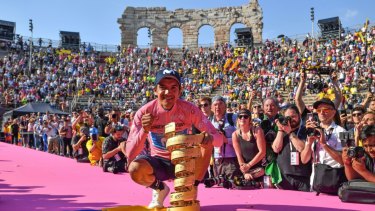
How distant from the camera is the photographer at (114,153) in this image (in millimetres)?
8398

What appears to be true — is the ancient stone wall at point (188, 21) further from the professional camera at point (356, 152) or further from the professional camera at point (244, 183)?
the professional camera at point (356, 152)

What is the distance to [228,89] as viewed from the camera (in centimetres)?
2920

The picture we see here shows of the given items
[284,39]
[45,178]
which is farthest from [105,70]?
[45,178]

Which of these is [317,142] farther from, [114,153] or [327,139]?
[114,153]

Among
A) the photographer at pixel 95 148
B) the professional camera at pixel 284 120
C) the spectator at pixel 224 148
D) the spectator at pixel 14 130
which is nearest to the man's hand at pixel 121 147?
the photographer at pixel 95 148

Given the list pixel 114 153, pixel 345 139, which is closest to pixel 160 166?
pixel 345 139

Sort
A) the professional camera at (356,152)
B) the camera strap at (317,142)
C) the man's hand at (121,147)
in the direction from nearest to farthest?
1. the professional camera at (356,152)
2. the camera strap at (317,142)
3. the man's hand at (121,147)

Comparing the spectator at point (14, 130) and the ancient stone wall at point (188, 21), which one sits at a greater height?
the ancient stone wall at point (188, 21)

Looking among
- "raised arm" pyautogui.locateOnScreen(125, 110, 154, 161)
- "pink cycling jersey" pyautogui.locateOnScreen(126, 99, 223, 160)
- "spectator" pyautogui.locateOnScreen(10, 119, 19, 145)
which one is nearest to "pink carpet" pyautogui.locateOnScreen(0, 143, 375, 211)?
"pink cycling jersey" pyautogui.locateOnScreen(126, 99, 223, 160)

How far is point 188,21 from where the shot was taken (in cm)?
4247

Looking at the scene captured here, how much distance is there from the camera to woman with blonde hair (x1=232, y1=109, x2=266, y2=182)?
612 cm

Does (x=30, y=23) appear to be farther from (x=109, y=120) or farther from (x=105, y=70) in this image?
(x=109, y=120)

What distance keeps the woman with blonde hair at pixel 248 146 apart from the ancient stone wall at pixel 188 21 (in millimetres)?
35539

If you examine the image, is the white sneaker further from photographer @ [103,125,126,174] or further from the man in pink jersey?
photographer @ [103,125,126,174]
